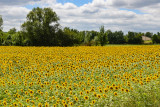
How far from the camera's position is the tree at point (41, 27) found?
152 feet

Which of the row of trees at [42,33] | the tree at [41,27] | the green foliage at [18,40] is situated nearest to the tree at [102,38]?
the row of trees at [42,33]

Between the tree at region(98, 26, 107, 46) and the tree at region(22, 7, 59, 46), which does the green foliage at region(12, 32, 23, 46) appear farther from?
the tree at region(98, 26, 107, 46)

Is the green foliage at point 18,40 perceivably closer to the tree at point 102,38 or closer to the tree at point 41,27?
the tree at point 41,27

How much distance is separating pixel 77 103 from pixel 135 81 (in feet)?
10.2

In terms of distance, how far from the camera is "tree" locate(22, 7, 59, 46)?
1829 inches

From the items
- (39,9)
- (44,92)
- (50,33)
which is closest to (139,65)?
(44,92)

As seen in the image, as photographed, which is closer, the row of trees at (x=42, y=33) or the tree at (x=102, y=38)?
the row of trees at (x=42, y=33)

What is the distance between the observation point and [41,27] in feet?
157

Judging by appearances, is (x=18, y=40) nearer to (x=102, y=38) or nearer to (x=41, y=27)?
(x=41, y=27)

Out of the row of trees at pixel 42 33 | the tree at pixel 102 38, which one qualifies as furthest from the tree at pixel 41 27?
the tree at pixel 102 38

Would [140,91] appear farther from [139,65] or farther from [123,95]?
[139,65]

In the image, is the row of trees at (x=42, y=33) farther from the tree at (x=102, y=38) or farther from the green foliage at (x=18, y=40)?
the tree at (x=102, y=38)

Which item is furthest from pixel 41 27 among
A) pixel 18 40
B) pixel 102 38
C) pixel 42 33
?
pixel 102 38

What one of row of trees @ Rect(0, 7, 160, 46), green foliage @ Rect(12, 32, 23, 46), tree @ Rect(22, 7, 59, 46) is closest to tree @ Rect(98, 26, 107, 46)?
row of trees @ Rect(0, 7, 160, 46)
